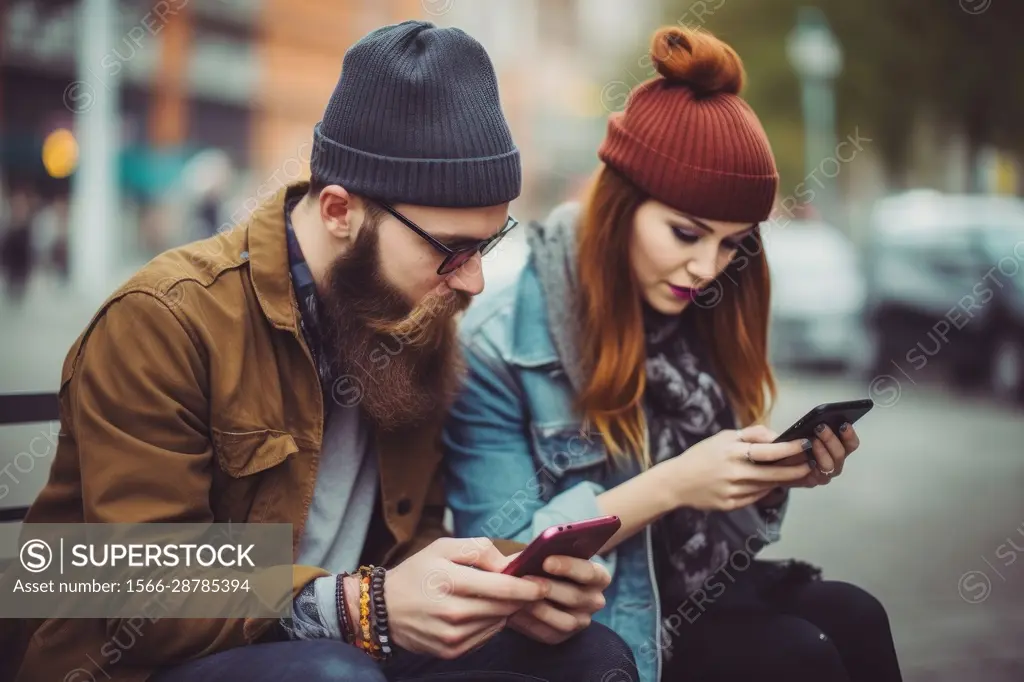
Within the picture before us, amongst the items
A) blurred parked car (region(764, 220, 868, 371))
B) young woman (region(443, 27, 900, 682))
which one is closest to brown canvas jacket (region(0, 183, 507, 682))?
young woman (region(443, 27, 900, 682))

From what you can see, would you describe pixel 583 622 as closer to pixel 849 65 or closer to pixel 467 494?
pixel 467 494

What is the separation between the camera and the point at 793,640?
8.61ft

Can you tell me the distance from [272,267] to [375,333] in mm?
252

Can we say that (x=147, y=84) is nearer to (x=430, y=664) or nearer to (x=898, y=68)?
(x=898, y=68)

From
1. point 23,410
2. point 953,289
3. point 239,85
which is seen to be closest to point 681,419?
point 23,410

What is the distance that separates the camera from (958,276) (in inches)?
476

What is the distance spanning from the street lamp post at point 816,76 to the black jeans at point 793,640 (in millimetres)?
17525

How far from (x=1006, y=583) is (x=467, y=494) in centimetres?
440

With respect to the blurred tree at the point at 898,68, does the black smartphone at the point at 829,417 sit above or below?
above

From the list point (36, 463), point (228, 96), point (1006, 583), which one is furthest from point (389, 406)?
point (228, 96)

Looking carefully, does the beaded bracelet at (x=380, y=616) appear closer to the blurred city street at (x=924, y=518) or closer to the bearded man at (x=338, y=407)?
the bearded man at (x=338, y=407)

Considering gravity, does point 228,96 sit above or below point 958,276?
below

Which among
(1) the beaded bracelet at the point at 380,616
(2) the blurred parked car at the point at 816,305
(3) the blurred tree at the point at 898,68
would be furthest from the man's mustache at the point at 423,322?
(3) the blurred tree at the point at 898,68

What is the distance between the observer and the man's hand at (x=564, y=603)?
2.14m
